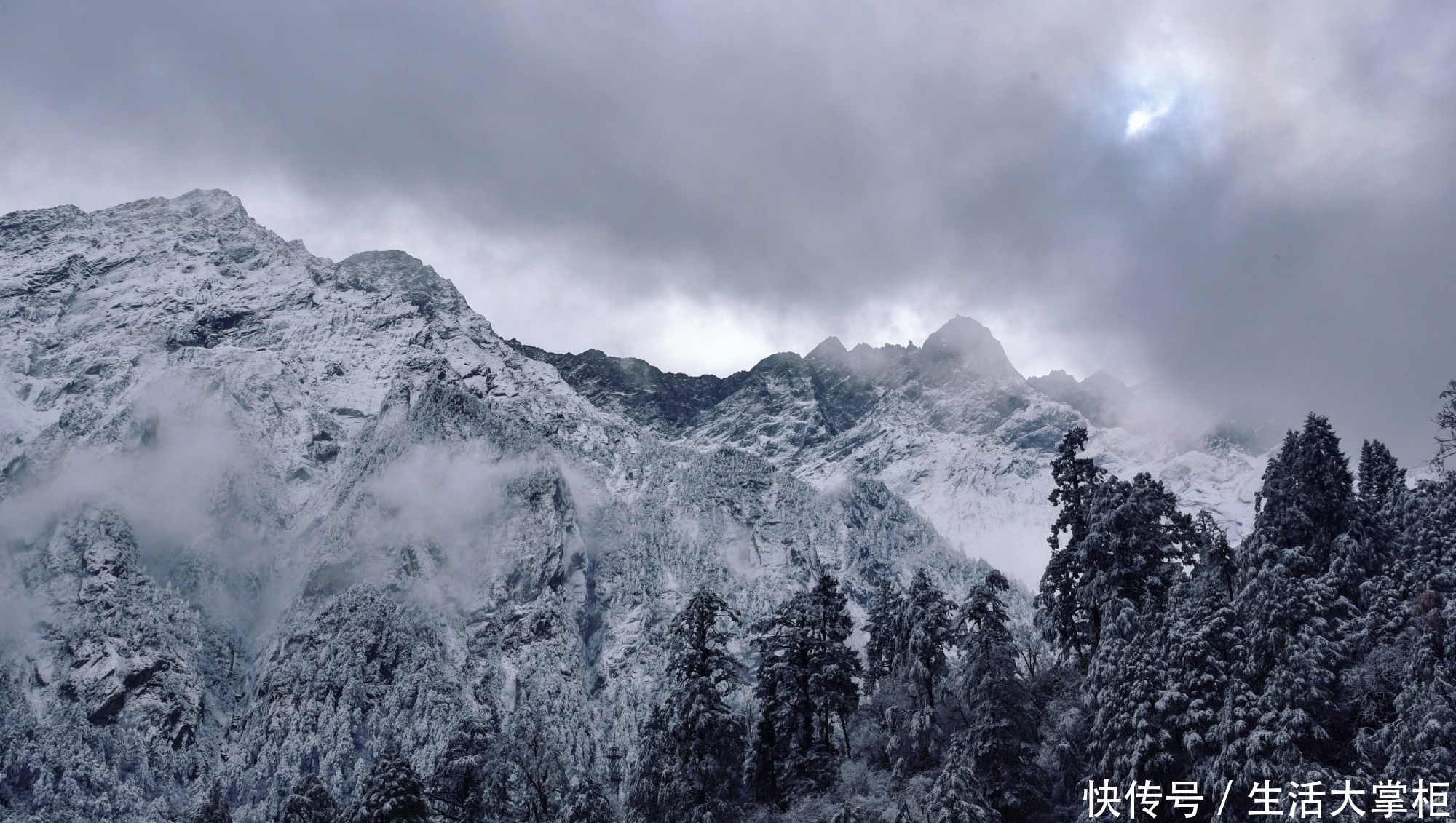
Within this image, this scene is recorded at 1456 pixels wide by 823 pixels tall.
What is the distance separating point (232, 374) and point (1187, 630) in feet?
659

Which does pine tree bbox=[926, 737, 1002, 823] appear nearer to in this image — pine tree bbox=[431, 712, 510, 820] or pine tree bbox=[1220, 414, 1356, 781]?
pine tree bbox=[1220, 414, 1356, 781]

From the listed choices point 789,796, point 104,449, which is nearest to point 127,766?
point 104,449

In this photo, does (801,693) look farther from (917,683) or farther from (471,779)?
(471,779)

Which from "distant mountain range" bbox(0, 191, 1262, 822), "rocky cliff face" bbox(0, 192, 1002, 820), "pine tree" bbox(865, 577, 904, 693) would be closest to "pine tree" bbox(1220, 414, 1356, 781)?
"pine tree" bbox(865, 577, 904, 693)

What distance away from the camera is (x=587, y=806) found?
44688 mm

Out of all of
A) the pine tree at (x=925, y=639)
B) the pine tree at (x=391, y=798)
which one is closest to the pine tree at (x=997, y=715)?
the pine tree at (x=925, y=639)

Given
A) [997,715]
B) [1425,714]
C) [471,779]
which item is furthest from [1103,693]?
[471,779]

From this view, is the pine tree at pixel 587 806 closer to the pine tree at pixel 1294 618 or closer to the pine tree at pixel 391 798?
the pine tree at pixel 391 798

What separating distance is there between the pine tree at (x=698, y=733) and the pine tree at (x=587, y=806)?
8.26 ft

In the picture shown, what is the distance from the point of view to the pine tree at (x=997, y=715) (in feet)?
138

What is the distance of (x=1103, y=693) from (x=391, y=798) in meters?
33.2

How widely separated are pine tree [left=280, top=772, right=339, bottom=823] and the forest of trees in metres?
0.18

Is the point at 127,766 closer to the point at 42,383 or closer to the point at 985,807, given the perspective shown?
the point at 42,383

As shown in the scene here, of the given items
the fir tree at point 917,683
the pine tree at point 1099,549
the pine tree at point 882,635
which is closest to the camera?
the pine tree at point 1099,549
